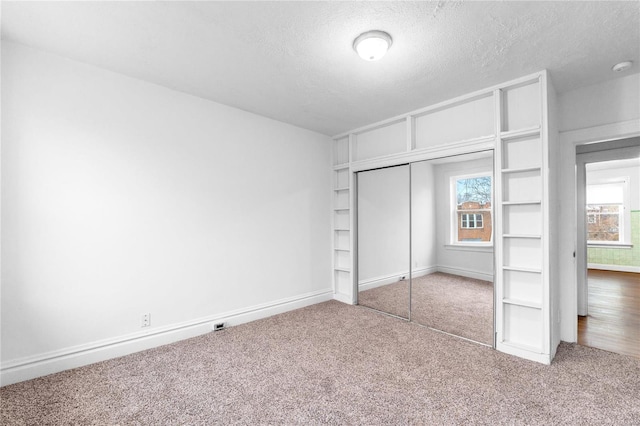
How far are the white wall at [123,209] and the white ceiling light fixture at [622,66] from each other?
3401 millimetres

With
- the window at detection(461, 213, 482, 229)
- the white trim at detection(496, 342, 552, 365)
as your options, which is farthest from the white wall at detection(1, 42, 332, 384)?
the white trim at detection(496, 342, 552, 365)

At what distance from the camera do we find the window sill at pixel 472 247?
300cm

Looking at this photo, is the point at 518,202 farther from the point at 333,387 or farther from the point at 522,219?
the point at 333,387

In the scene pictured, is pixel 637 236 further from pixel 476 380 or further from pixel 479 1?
pixel 479 1

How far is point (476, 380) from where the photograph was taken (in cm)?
229

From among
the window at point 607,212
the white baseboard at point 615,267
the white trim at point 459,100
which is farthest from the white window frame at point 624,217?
the white trim at point 459,100

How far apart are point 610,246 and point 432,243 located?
6.79 metres

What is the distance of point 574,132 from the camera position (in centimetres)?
298

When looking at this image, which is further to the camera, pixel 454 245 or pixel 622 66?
pixel 454 245

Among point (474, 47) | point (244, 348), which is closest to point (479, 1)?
point (474, 47)

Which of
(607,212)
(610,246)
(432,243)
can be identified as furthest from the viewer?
(607,212)

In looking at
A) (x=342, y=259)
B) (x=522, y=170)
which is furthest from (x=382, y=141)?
(x=342, y=259)

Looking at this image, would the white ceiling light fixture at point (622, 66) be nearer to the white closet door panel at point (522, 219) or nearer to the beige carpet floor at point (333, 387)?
the white closet door panel at point (522, 219)

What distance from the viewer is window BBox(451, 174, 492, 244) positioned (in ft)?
9.89
